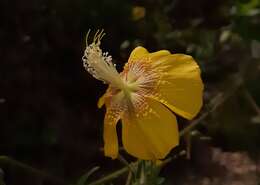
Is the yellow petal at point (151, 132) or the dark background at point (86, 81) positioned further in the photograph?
the dark background at point (86, 81)

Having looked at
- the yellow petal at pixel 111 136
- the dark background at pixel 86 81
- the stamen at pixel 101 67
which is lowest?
the dark background at pixel 86 81

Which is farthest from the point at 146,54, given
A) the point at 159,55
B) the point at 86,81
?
the point at 86,81

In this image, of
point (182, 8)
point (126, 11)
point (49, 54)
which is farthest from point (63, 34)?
point (182, 8)

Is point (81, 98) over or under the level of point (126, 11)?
under

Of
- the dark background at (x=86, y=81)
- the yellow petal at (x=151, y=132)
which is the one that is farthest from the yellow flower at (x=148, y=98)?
the dark background at (x=86, y=81)

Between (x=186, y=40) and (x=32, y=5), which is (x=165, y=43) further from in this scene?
(x=32, y=5)

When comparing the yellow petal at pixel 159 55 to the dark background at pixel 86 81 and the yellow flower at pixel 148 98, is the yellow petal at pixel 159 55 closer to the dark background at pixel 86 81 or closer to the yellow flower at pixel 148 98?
the yellow flower at pixel 148 98
